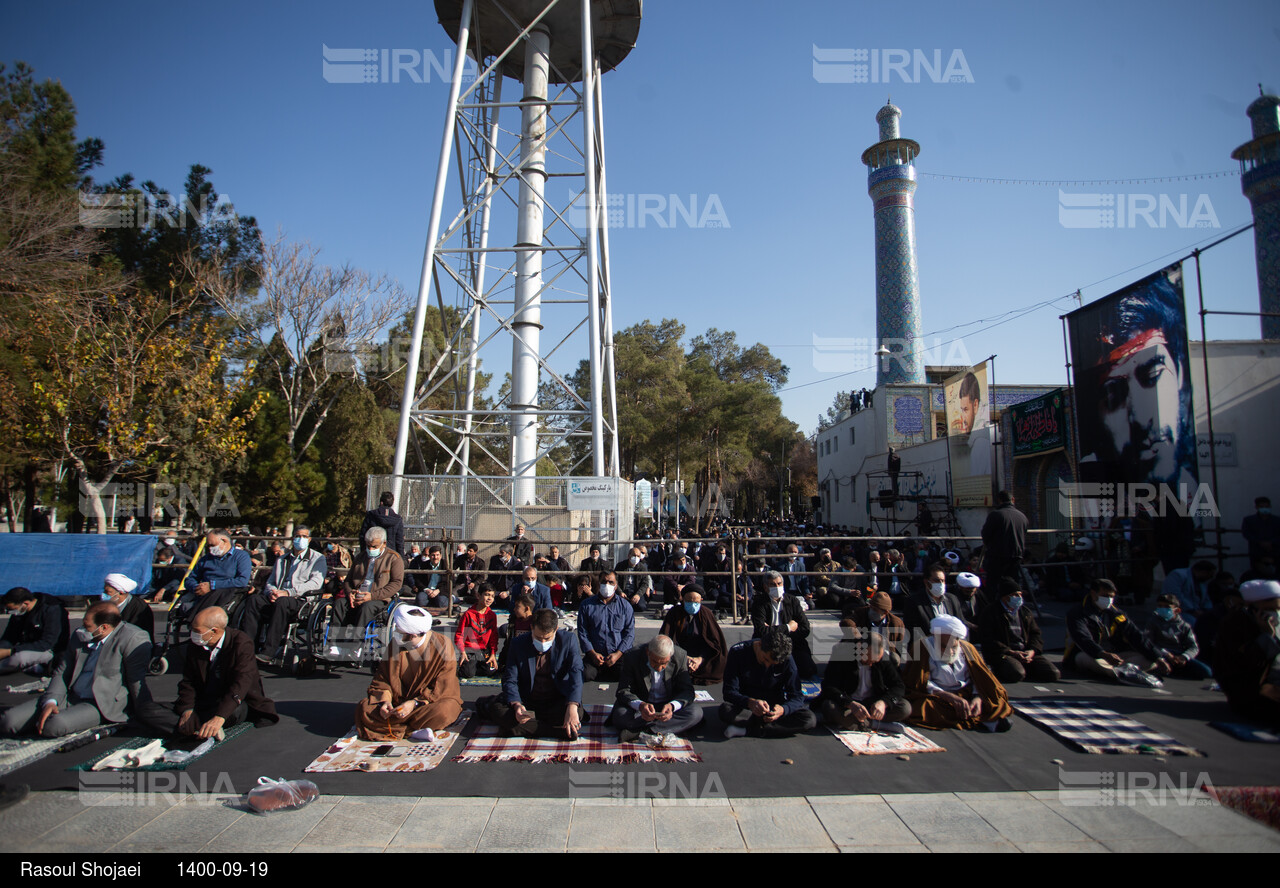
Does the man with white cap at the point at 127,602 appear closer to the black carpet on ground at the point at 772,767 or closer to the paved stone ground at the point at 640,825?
the black carpet on ground at the point at 772,767

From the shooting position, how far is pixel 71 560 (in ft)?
36.1

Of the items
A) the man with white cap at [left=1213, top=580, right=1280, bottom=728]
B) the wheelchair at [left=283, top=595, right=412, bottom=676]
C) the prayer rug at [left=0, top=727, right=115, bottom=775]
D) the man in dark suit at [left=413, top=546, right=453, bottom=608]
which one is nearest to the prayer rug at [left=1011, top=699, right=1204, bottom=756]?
the man with white cap at [left=1213, top=580, right=1280, bottom=728]

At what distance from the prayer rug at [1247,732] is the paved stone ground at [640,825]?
1.67 metres

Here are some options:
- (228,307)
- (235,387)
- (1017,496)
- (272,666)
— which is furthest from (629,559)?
(228,307)

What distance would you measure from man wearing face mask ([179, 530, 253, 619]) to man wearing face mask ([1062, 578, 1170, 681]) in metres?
9.31

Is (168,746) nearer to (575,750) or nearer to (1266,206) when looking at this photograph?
(575,750)

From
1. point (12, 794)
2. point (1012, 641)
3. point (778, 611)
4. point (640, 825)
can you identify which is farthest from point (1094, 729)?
point (12, 794)

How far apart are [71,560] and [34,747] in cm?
796

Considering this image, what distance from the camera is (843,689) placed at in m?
5.77

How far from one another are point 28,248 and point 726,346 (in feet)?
112

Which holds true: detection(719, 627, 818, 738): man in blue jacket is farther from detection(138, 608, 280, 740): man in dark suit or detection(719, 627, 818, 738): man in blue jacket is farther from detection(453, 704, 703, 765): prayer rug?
detection(138, 608, 280, 740): man in dark suit

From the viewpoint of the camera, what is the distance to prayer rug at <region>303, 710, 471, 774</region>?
4.55m

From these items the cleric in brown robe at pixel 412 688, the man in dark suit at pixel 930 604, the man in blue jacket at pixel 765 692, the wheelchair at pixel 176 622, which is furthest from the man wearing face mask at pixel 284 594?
the man in dark suit at pixel 930 604

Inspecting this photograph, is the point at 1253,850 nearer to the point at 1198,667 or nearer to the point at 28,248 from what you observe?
the point at 1198,667
